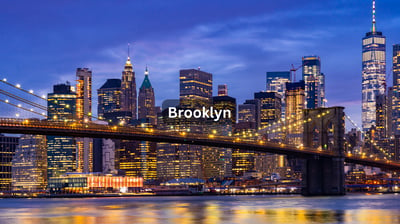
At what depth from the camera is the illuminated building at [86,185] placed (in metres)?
185

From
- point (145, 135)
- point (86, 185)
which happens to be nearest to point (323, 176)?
point (145, 135)

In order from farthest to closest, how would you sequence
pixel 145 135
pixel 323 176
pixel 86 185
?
pixel 86 185, pixel 323 176, pixel 145 135

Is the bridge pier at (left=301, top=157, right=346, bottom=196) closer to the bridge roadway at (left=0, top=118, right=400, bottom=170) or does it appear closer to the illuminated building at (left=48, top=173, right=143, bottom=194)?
the bridge roadway at (left=0, top=118, right=400, bottom=170)

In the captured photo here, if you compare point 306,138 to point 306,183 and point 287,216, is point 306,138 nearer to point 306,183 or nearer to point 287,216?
point 306,183

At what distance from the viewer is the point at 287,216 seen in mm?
51000

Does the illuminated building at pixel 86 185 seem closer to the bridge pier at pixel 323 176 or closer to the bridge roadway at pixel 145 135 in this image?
the bridge pier at pixel 323 176

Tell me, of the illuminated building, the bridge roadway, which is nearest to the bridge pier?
the bridge roadway

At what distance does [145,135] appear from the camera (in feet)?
263

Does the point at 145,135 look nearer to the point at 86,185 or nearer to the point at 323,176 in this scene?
the point at 323,176

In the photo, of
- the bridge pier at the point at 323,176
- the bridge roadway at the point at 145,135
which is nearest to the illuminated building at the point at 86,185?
the bridge pier at the point at 323,176

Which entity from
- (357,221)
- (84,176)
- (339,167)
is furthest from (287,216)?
(84,176)

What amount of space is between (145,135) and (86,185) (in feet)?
363

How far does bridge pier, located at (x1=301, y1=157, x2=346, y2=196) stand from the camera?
94312mm

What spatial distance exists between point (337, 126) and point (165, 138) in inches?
1135
